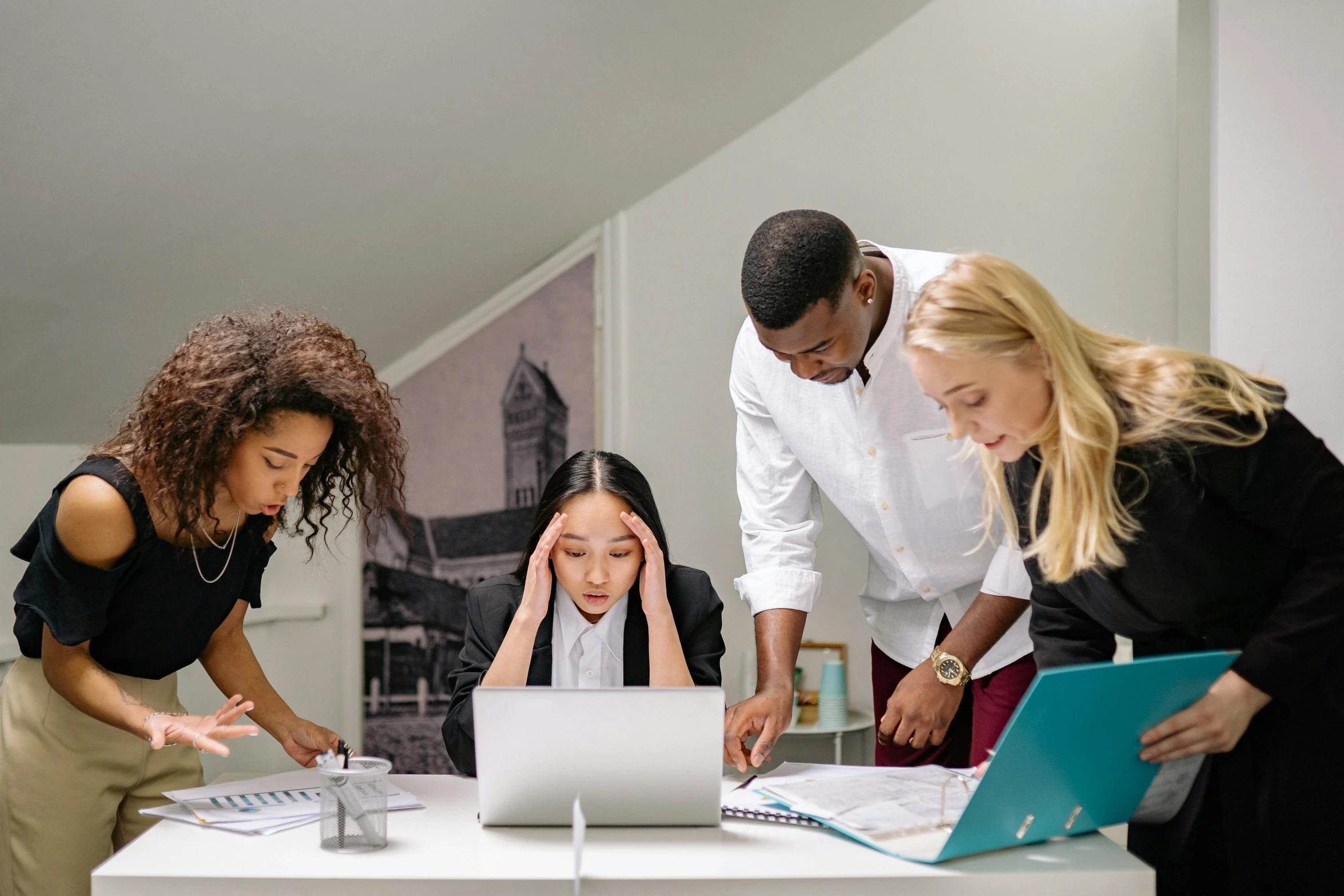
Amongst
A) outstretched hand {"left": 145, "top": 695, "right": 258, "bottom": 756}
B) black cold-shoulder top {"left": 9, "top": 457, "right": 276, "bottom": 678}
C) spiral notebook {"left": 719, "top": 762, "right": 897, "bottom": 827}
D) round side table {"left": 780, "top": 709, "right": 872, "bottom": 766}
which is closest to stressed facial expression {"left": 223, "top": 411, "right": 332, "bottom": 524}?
black cold-shoulder top {"left": 9, "top": 457, "right": 276, "bottom": 678}

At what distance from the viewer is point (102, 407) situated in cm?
255

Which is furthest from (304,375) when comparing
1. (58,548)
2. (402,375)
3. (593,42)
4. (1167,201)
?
(1167,201)

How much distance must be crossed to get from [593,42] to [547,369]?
1236mm

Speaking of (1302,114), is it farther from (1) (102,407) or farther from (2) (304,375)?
(1) (102,407)

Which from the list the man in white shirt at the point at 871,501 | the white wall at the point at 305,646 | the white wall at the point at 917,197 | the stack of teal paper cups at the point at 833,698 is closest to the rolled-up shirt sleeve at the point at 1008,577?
the man in white shirt at the point at 871,501

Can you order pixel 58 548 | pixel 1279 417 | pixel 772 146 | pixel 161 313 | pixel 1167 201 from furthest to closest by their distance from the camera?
1. pixel 772 146
2. pixel 1167 201
3. pixel 161 313
4. pixel 58 548
5. pixel 1279 417

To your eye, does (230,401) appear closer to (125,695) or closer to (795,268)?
(125,695)

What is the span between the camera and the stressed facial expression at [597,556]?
→ 76.5 inches

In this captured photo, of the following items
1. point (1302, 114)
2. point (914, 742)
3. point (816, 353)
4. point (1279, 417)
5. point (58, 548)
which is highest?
point (1302, 114)

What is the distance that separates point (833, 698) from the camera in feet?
10.1

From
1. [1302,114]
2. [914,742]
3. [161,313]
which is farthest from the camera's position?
[161,313]

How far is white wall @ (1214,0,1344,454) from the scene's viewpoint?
6.25 ft

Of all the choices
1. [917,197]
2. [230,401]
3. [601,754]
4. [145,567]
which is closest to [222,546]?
[145,567]

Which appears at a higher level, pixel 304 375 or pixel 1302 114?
pixel 1302 114
